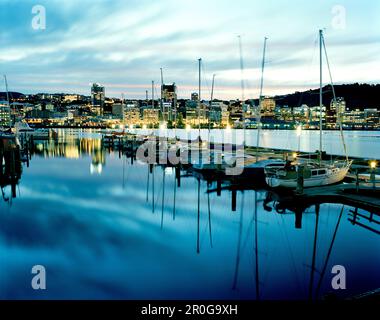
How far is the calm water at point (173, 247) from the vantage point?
1207 cm

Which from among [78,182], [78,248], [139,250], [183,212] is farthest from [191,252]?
[78,182]

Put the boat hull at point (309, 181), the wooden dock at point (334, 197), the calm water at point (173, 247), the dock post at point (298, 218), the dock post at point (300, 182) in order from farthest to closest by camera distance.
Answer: the boat hull at point (309, 181)
the dock post at point (300, 182)
the wooden dock at point (334, 197)
the dock post at point (298, 218)
the calm water at point (173, 247)

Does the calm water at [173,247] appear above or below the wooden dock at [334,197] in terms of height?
below

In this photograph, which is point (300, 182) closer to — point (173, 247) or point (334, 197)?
point (334, 197)

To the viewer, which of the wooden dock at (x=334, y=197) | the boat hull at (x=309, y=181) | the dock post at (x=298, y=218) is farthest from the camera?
the boat hull at (x=309, y=181)

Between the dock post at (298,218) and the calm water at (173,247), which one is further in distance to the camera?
the dock post at (298,218)

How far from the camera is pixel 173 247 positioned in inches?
632

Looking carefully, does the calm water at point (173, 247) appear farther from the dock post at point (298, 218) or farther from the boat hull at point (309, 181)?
the boat hull at point (309, 181)

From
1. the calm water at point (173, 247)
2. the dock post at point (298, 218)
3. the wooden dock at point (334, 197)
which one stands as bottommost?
the calm water at point (173, 247)

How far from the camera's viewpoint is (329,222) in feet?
59.5

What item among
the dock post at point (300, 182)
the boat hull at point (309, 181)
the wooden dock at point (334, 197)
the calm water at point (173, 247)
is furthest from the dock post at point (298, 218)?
the boat hull at point (309, 181)

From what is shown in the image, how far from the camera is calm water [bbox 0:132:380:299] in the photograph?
39.6ft

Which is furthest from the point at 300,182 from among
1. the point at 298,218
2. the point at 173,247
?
the point at 173,247

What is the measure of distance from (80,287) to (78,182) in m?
22.7
